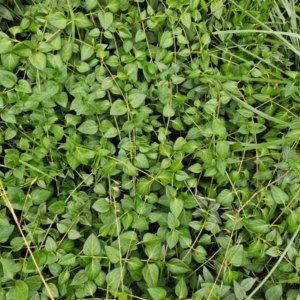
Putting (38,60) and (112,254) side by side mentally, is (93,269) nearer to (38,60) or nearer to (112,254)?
(112,254)

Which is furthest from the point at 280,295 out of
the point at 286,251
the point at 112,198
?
the point at 112,198

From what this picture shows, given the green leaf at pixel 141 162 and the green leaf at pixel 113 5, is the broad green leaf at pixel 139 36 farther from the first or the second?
the green leaf at pixel 141 162

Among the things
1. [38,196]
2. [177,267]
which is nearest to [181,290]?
[177,267]

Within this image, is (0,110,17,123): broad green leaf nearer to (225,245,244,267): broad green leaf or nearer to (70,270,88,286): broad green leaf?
(70,270,88,286): broad green leaf

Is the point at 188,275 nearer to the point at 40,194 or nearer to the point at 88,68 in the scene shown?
the point at 40,194

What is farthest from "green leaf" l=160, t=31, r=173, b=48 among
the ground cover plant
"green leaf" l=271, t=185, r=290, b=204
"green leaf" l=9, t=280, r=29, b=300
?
"green leaf" l=9, t=280, r=29, b=300

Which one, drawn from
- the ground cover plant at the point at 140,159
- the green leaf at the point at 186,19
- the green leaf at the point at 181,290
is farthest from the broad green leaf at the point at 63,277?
the green leaf at the point at 186,19
